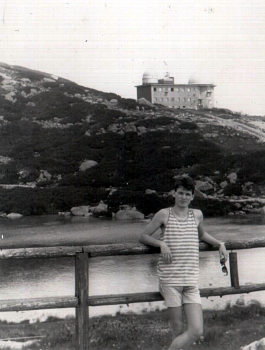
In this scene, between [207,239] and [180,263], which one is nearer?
[180,263]

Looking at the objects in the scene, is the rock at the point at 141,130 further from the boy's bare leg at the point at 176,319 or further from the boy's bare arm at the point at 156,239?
the boy's bare leg at the point at 176,319

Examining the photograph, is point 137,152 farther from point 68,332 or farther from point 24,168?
point 68,332

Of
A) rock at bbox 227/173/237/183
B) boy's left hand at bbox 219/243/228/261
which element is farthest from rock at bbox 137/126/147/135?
boy's left hand at bbox 219/243/228/261

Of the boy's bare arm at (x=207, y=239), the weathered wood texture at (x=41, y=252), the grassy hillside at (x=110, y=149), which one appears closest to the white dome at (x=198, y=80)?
the grassy hillside at (x=110, y=149)

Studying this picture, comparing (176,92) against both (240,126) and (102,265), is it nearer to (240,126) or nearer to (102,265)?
(240,126)

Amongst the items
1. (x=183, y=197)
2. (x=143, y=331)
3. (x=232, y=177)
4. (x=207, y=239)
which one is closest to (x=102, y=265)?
(x=232, y=177)

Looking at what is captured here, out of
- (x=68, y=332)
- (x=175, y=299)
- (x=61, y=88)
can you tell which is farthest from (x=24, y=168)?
(x=175, y=299)
